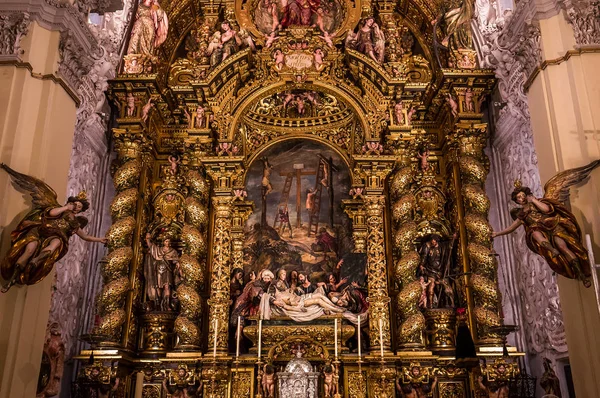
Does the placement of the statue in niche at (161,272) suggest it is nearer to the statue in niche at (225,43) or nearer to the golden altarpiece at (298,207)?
the golden altarpiece at (298,207)

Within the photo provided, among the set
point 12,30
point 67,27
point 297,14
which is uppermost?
point 297,14

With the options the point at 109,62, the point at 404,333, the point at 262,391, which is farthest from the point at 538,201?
the point at 109,62

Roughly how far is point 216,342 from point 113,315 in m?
1.96

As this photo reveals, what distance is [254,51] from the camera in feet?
43.5

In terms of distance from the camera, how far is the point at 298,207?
42.1 feet

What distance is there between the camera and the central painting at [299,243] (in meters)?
11.5

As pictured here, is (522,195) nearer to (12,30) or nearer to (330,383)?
(330,383)

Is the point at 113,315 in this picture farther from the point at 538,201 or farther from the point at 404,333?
the point at 538,201

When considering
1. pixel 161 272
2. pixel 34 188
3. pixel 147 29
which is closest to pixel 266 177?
pixel 161 272

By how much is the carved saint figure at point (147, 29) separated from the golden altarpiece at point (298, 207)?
1.8 inches

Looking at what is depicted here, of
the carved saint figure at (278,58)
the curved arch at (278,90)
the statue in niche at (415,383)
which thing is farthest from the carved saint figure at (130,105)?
the statue in niche at (415,383)

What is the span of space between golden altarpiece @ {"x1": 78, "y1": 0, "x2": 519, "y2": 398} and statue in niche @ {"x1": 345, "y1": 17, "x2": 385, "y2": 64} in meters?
0.04

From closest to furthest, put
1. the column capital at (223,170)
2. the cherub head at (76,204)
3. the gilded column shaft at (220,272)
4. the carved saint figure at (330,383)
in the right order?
the cherub head at (76,204) → the carved saint figure at (330,383) → the gilded column shaft at (220,272) → the column capital at (223,170)

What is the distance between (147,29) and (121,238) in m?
4.70
